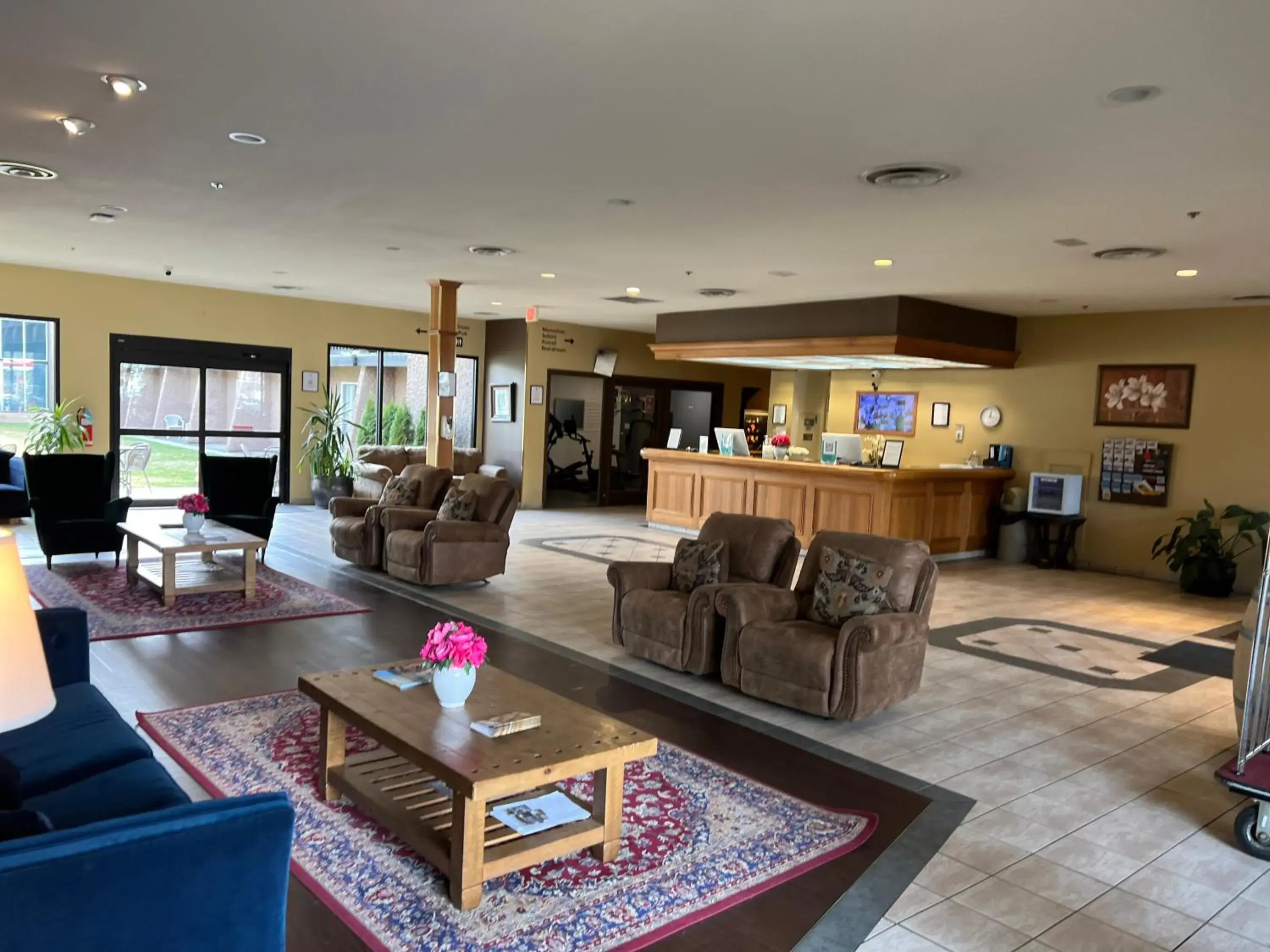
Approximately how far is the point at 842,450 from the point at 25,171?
308 inches

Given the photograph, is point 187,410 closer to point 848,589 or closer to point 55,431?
point 55,431

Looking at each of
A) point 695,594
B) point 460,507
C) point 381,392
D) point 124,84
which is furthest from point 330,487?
point 124,84

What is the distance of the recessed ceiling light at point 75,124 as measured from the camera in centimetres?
432

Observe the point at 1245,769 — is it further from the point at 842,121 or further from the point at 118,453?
the point at 118,453

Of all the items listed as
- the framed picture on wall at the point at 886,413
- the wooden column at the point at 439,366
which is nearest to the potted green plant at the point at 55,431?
the wooden column at the point at 439,366

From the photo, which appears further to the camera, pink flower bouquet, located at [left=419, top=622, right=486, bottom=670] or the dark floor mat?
the dark floor mat

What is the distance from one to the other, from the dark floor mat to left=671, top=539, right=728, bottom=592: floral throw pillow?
3.13 m

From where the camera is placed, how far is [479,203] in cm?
573

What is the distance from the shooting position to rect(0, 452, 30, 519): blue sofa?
9.14m

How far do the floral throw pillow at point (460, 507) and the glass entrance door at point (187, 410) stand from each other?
189 inches

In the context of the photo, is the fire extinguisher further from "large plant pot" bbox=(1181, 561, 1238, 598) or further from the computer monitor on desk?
"large plant pot" bbox=(1181, 561, 1238, 598)

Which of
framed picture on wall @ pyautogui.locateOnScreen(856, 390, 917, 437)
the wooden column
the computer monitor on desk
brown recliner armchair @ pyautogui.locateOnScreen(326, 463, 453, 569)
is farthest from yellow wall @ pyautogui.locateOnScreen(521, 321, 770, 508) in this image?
brown recliner armchair @ pyautogui.locateOnScreen(326, 463, 453, 569)

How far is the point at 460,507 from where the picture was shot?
24.5ft

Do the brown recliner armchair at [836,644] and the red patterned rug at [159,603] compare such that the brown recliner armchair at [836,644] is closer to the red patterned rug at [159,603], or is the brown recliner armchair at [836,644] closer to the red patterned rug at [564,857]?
the red patterned rug at [564,857]
